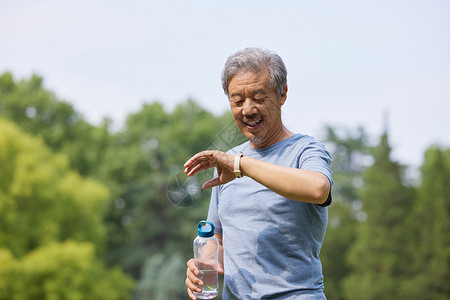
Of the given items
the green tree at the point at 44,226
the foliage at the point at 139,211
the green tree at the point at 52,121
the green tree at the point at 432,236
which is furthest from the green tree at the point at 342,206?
the green tree at the point at 52,121

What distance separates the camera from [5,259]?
69.3 ft

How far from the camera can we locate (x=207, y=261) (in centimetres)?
277

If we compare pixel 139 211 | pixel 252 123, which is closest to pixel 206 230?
pixel 252 123

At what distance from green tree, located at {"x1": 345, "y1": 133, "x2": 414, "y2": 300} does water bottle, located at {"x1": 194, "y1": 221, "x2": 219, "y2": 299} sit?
24.2 metres

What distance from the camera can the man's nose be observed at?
2.49m

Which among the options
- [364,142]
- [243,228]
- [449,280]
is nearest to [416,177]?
[364,142]

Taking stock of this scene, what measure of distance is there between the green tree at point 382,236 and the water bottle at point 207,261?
2417cm

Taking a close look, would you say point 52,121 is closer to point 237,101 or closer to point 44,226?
point 44,226

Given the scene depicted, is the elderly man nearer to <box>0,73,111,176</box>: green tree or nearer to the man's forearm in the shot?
the man's forearm

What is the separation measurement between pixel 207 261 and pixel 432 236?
23.8 m

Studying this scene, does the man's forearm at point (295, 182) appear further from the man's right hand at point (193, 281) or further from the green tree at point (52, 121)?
the green tree at point (52, 121)

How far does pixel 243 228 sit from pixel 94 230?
84.4ft

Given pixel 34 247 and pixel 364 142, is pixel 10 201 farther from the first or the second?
pixel 364 142

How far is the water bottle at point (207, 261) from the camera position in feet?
9.00
